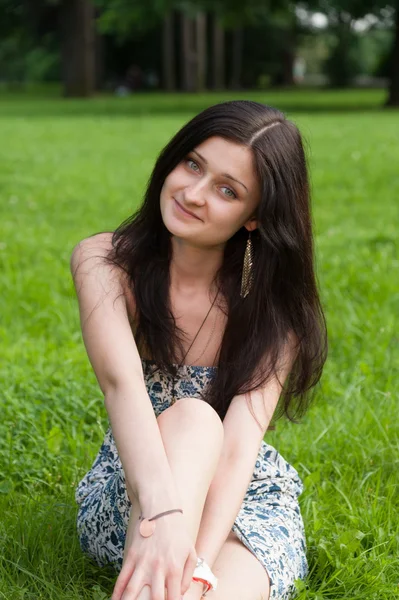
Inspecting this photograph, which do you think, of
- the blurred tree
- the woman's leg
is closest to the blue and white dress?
the woman's leg

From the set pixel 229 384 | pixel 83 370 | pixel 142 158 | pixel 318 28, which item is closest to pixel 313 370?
pixel 229 384

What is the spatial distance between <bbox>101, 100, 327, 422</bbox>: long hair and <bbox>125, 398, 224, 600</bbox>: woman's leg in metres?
0.29

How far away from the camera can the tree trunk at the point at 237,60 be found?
4269 centimetres

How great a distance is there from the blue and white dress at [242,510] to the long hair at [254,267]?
0.06 metres

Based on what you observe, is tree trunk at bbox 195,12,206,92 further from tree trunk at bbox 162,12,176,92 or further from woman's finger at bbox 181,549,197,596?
woman's finger at bbox 181,549,197,596

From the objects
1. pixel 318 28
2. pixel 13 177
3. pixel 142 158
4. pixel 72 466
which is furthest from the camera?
pixel 318 28

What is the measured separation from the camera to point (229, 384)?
2.73 m

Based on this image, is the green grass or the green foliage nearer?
the green grass

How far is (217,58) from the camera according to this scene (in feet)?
133

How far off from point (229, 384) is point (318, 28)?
47.4 metres

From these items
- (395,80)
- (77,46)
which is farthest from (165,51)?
(395,80)

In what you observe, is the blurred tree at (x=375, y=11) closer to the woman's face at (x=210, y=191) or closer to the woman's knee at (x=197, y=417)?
the woman's face at (x=210, y=191)

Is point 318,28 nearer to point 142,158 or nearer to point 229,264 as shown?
point 142,158

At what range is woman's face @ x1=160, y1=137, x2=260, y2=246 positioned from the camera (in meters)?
2.60
